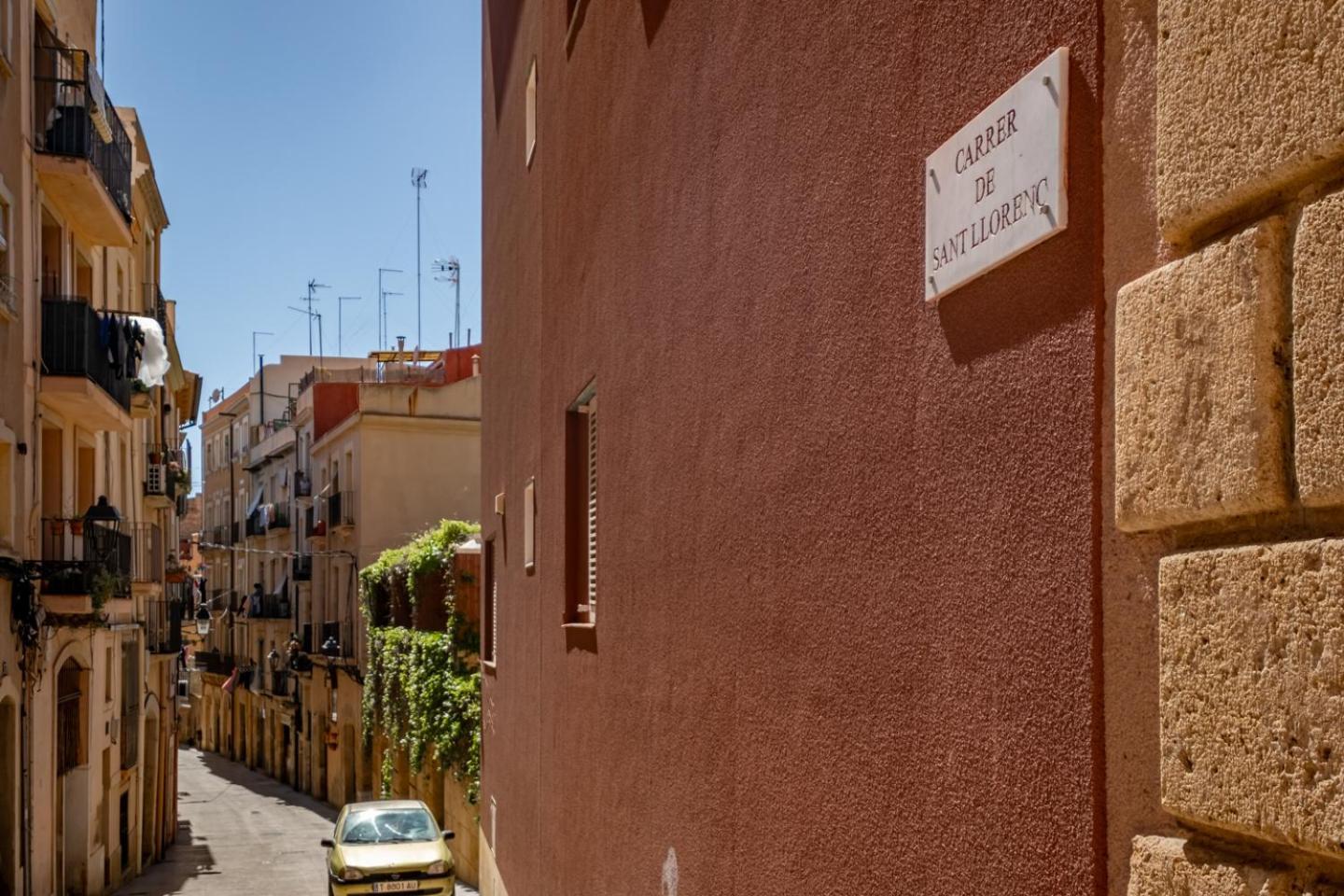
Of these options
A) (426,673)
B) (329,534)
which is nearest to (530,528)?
(426,673)

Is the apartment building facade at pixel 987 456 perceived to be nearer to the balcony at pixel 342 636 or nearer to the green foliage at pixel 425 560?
the green foliage at pixel 425 560

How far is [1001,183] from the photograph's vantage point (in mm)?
2670

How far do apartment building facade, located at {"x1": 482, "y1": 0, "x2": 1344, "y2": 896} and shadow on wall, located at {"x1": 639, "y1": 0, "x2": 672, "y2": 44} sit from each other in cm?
3

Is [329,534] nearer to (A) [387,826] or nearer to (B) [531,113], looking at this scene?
(A) [387,826]

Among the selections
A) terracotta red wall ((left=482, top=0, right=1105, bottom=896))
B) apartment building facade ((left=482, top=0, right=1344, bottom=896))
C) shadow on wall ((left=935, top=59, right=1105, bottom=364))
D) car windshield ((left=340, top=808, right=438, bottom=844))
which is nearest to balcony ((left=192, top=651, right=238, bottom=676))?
car windshield ((left=340, top=808, right=438, bottom=844))

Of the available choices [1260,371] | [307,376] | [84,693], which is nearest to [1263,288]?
[1260,371]

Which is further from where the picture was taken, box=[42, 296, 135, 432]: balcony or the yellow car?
box=[42, 296, 135, 432]: balcony

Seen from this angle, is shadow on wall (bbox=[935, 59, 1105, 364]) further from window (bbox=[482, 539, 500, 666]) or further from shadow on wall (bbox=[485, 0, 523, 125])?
window (bbox=[482, 539, 500, 666])

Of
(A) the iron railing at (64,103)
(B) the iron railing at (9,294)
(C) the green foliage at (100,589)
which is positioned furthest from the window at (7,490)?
(A) the iron railing at (64,103)

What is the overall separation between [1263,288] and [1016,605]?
34.0 inches

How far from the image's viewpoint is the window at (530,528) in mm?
10672

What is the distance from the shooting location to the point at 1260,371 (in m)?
1.84

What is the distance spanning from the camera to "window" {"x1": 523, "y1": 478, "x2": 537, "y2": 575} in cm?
1067

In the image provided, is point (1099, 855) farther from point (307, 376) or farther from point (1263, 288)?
point (307, 376)
